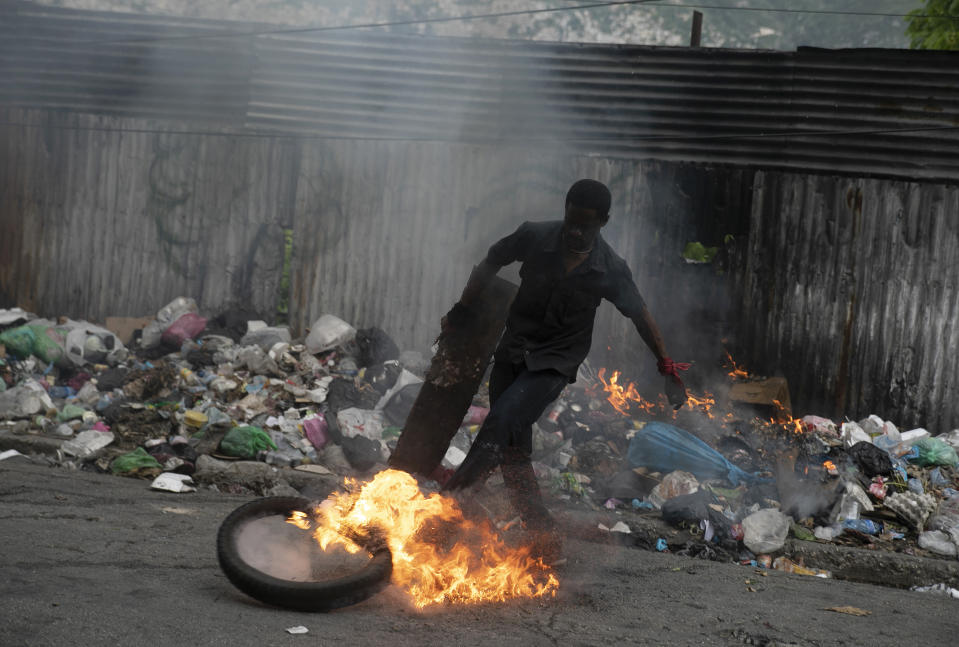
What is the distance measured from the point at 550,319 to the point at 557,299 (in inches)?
4.3

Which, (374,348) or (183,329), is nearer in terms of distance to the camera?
(374,348)

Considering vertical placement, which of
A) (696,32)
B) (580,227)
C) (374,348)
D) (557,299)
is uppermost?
(696,32)

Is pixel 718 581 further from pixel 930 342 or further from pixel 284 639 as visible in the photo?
pixel 930 342

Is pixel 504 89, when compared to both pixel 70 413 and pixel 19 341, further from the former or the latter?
pixel 19 341

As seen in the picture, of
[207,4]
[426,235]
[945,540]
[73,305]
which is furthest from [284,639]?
[207,4]

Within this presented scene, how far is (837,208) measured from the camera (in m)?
7.92

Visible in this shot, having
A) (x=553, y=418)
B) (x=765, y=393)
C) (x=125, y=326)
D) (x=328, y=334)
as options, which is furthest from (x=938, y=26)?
(x=125, y=326)

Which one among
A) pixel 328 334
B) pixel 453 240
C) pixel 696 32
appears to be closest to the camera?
pixel 328 334

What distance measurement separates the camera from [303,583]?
118 inches

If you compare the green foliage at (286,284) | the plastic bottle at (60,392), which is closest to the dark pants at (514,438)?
the plastic bottle at (60,392)

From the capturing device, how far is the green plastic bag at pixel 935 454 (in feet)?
21.5

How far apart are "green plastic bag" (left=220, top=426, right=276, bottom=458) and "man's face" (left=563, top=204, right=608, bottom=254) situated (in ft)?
10.8

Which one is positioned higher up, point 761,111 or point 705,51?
point 705,51

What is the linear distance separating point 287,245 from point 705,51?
16.4 ft
